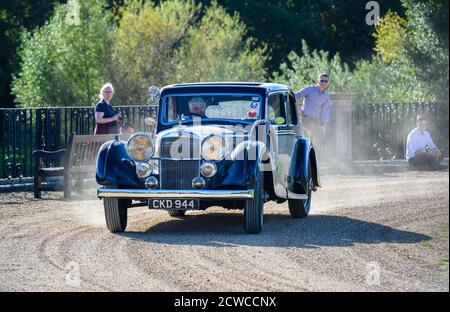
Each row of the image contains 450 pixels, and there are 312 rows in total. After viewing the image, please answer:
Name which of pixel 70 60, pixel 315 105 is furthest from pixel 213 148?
pixel 70 60

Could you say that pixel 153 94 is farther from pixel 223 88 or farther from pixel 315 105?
pixel 315 105

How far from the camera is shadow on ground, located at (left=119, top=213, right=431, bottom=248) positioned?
12.0 meters

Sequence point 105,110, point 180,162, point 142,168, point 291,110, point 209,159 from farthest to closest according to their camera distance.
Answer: point 105,110, point 291,110, point 142,168, point 180,162, point 209,159

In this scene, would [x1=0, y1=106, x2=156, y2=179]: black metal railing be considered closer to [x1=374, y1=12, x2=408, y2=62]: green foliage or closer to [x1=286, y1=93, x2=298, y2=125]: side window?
[x1=286, y1=93, x2=298, y2=125]: side window

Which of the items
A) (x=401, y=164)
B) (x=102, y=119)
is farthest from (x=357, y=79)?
(x=102, y=119)

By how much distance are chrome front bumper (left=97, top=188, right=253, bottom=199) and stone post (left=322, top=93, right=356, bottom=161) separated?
12.5 m

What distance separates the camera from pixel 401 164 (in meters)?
24.8

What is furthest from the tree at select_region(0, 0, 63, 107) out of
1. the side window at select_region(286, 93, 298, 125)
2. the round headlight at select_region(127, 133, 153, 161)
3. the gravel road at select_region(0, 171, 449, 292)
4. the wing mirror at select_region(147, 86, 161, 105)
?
the round headlight at select_region(127, 133, 153, 161)

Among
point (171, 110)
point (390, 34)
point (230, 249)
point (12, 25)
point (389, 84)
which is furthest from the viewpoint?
point (12, 25)

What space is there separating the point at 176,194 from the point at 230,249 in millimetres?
1314

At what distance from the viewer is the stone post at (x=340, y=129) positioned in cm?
2489

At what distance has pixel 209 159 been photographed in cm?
1253
